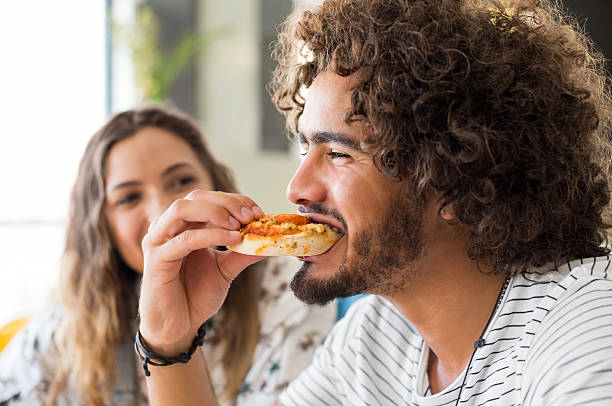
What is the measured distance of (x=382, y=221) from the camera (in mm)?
1298

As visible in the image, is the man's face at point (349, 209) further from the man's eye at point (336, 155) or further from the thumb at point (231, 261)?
the thumb at point (231, 261)

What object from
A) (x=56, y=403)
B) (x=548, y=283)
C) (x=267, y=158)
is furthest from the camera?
(x=267, y=158)

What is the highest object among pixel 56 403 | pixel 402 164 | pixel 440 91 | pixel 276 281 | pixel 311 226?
pixel 440 91

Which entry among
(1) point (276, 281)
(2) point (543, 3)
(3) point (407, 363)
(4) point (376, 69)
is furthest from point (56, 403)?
(2) point (543, 3)

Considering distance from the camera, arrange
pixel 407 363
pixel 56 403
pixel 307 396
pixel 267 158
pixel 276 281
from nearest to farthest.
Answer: pixel 407 363
pixel 307 396
pixel 56 403
pixel 276 281
pixel 267 158

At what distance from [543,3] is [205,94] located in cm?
434

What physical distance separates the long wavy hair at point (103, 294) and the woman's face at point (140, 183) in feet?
0.14

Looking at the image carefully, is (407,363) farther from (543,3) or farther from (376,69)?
(543,3)

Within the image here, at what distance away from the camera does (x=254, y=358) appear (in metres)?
2.12

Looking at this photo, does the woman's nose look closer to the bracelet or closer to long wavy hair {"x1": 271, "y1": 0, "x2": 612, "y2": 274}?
the bracelet

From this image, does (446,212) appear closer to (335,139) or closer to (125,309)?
(335,139)

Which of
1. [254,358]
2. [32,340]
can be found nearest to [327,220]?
[254,358]

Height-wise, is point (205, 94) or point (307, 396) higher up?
point (205, 94)

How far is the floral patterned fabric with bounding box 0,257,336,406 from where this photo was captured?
2.02 m
